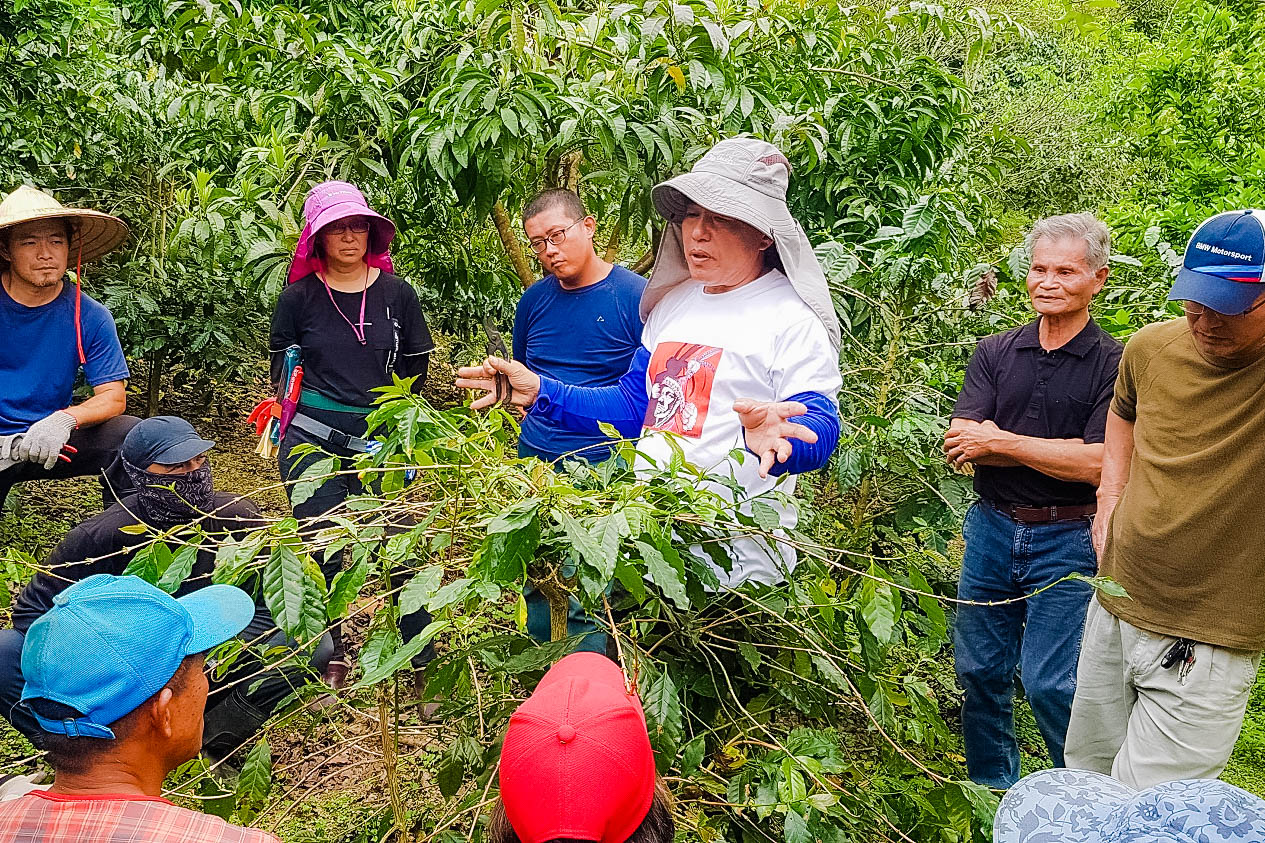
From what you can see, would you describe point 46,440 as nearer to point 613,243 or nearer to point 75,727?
point 613,243

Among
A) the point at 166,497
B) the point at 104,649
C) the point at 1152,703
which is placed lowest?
the point at 1152,703

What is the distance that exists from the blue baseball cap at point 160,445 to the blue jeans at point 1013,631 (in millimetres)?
2147

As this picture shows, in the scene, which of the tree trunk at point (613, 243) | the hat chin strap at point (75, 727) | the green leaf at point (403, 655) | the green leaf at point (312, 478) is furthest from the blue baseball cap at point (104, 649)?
the tree trunk at point (613, 243)

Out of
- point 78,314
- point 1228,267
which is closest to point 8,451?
point 78,314

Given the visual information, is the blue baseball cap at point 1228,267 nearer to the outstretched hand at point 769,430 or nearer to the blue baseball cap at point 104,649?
the outstretched hand at point 769,430

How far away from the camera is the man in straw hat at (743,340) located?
2.35m

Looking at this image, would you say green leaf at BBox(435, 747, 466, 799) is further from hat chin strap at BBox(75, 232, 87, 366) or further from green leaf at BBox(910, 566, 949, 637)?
hat chin strap at BBox(75, 232, 87, 366)

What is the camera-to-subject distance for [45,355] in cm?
382

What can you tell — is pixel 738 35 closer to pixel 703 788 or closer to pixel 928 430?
pixel 928 430

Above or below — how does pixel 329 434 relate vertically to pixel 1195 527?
below

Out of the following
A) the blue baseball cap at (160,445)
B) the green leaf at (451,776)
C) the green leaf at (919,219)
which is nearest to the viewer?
the green leaf at (451,776)

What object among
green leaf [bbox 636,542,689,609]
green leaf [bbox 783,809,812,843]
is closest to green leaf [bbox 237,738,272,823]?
green leaf [bbox 636,542,689,609]

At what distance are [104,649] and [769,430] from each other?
4.13 feet

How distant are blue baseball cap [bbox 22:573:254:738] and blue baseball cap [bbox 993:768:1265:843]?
1.16m
